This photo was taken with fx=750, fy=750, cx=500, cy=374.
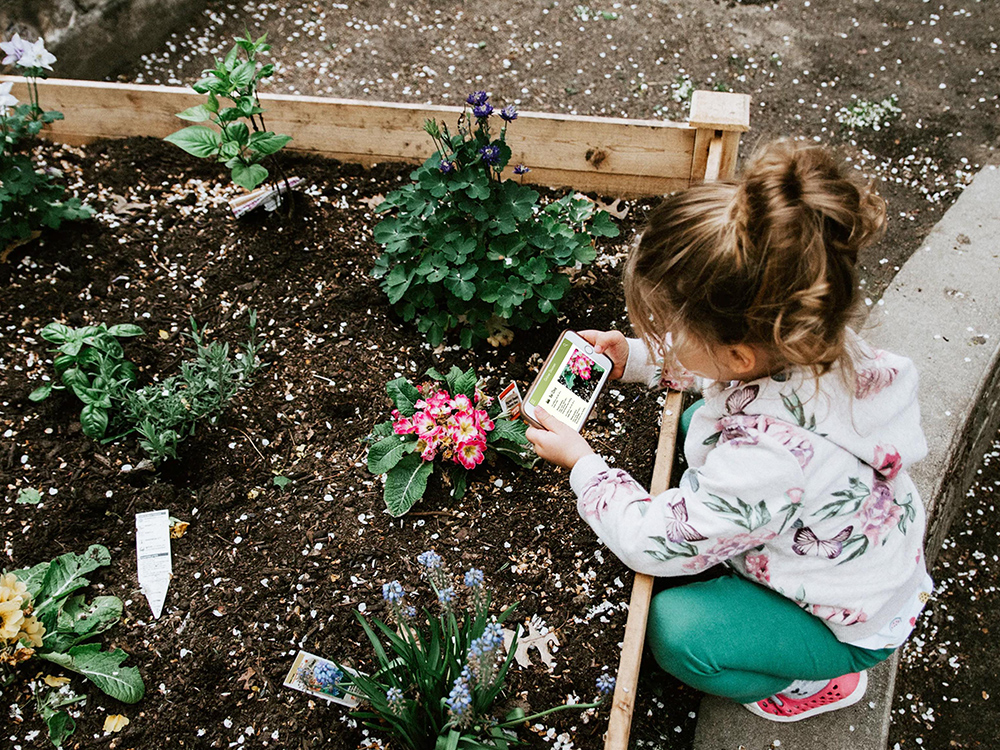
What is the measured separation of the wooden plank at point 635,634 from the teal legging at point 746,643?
0.23 ft

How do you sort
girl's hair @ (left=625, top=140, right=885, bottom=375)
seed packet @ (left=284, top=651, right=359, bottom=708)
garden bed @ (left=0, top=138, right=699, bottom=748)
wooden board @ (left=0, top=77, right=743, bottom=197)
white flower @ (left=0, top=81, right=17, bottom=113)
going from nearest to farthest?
girl's hair @ (left=625, top=140, right=885, bottom=375) → seed packet @ (left=284, top=651, right=359, bottom=708) → garden bed @ (left=0, top=138, right=699, bottom=748) → white flower @ (left=0, top=81, right=17, bottom=113) → wooden board @ (left=0, top=77, right=743, bottom=197)

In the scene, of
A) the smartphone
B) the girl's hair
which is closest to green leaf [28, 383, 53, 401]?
the smartphone

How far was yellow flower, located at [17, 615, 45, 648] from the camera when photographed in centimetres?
167

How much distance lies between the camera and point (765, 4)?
4.05 metres

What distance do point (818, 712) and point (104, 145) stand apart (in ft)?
10.00

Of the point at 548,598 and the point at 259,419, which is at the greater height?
the point at 259,419

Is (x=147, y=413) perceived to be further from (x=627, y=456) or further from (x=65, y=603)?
(x=627, y=456)

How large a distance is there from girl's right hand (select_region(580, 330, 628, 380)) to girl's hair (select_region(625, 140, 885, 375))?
0.62 metres

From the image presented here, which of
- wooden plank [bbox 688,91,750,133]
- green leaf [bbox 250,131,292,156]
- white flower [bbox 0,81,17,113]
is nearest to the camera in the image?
white flower [bbox 0,81,17,113]

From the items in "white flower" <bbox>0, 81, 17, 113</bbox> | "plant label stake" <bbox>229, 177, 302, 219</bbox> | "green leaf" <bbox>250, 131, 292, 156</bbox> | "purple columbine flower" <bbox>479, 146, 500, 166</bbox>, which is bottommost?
"plant label stake" <bbox>229, 177, 302, 219</bbox>

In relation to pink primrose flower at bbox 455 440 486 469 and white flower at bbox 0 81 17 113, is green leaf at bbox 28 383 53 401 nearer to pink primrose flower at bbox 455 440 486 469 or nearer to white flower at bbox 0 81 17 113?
white flower at bbox 0 81 17 113

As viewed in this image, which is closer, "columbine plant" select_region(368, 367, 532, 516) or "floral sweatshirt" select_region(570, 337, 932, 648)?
"floral sweatshirt" select_region(570, 337, 932, 648)

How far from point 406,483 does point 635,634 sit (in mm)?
694

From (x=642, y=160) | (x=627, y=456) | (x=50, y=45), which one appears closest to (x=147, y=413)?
(x=627, y=456)
